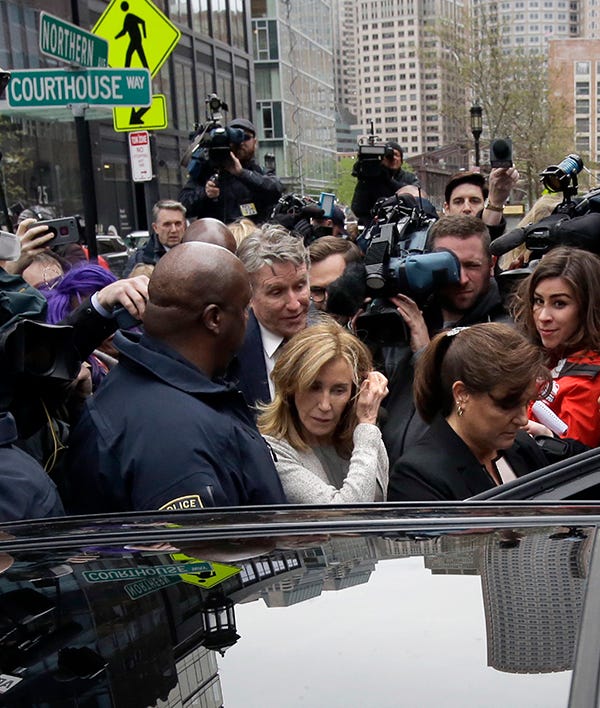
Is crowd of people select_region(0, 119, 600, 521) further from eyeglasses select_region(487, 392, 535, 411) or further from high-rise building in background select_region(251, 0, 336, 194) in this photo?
high-rise building in background select_region(251, 0, 336, 194)

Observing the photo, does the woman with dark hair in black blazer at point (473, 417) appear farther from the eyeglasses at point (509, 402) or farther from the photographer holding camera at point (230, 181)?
the photographer holding camera at point (230, 181)

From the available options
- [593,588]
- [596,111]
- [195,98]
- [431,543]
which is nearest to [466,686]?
[593,588]

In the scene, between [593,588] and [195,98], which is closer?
[593,588]

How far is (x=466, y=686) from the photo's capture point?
125cm

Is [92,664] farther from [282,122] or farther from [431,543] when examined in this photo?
[282,122]

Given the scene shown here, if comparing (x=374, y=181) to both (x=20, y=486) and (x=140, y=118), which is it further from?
(x=20, y=486)

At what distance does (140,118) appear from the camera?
7.73m

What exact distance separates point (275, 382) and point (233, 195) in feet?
15.7

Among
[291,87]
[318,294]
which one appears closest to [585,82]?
[291,87]

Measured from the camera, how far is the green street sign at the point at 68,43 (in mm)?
5047

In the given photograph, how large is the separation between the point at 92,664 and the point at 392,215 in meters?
3.69

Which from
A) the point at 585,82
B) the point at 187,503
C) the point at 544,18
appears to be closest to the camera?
the point at 187,503

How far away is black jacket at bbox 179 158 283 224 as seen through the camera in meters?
7.67

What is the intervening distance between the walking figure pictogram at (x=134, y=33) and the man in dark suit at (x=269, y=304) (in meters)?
3.92
